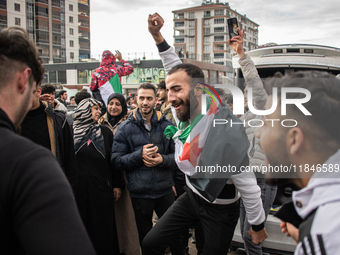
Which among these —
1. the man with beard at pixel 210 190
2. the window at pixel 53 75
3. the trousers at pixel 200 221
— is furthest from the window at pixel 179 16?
the trousers at pixel 200 221

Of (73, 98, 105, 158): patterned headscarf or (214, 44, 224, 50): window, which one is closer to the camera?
(73, 98, 105, 158): patterned headscarf

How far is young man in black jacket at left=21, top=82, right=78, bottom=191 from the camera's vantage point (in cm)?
275

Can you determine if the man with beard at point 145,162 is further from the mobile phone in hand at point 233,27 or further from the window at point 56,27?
the window at point 56,27

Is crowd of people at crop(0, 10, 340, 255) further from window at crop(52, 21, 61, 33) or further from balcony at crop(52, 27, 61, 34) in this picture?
window at crop(52, 21, 61, 33)

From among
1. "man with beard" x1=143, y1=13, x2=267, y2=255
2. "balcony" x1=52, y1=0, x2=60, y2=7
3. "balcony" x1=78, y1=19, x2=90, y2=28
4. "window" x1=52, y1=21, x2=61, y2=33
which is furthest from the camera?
"balcony" x1=78, y1=19, x2=90, y2=28

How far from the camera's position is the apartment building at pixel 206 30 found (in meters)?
101

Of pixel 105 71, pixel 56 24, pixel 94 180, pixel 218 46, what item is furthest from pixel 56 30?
pixel 94 180

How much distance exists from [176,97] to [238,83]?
2619mm

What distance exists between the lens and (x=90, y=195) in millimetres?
3438

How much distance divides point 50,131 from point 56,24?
264ft

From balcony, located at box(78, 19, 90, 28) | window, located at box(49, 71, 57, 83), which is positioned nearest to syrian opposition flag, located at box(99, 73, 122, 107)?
window, located at box(49, 71, 57, 83)

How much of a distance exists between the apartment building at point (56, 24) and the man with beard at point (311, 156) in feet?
221

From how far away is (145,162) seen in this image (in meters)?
3.42

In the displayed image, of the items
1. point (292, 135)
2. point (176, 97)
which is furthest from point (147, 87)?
point (292, 135)
